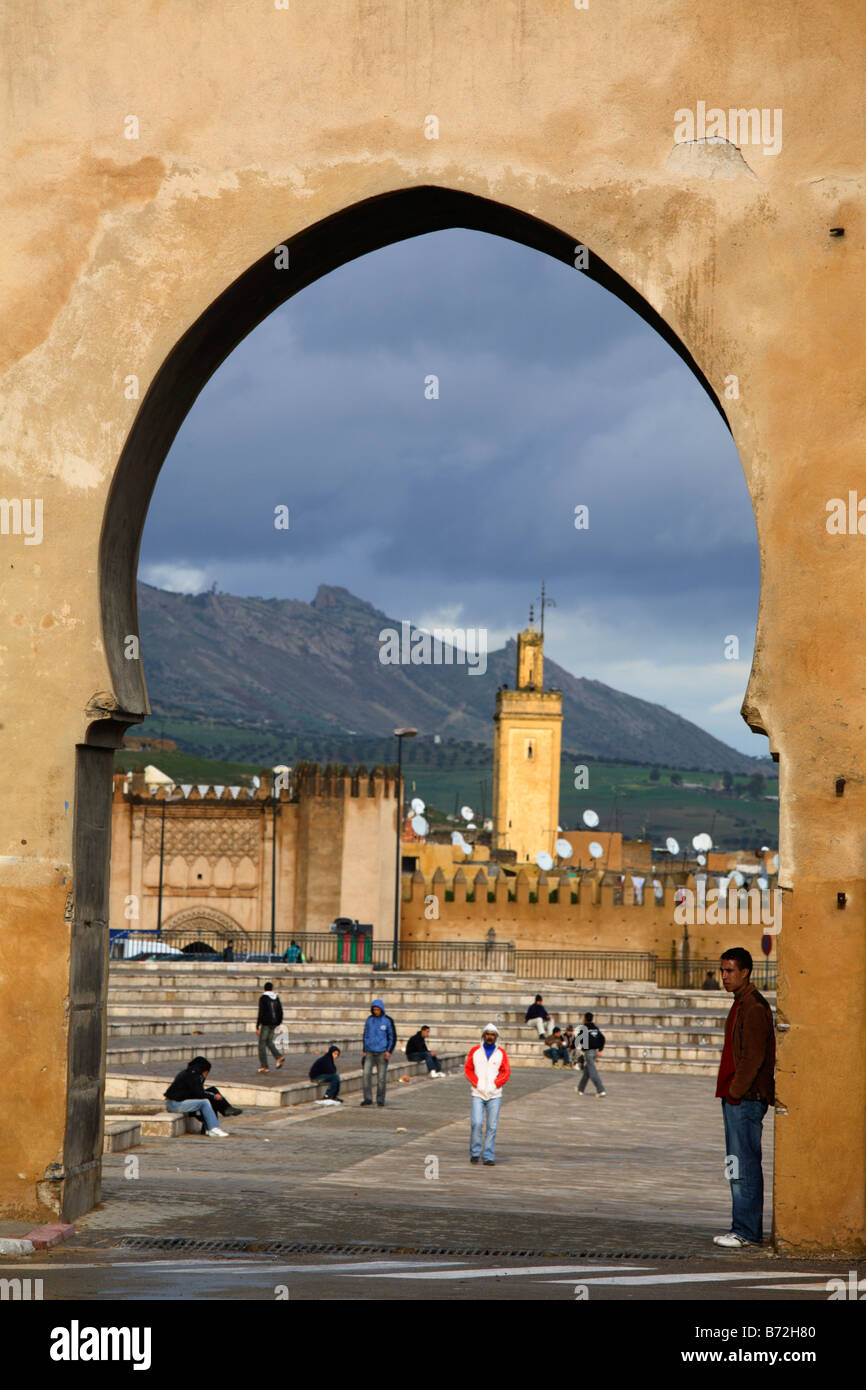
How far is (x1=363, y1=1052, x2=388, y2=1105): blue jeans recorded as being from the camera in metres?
19.5

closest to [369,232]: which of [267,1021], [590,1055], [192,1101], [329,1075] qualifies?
[192,1101]

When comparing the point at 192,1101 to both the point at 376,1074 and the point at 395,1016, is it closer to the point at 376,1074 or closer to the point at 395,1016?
the point at 376,1074

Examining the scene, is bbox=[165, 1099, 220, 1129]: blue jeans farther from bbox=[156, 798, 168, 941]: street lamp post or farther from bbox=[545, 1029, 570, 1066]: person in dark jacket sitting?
bbox=[156, 798, 168, 941]: street lamp post

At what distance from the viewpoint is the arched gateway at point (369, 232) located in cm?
823

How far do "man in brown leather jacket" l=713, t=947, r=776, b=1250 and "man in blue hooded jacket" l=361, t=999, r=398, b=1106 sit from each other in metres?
10.6

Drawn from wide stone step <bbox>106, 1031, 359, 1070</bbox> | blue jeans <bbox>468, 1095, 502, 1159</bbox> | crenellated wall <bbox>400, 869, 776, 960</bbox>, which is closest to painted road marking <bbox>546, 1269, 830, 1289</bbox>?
blue jeans <bbox>468, 1095, 502, 1159</bbox>

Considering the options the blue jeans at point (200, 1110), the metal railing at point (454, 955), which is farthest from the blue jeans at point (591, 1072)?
the metal railing at point (454, 955)

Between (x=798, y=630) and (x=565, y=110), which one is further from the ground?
(x=565, y=110)

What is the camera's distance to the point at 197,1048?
2338 centimetres

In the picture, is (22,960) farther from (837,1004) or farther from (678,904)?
(678,904)

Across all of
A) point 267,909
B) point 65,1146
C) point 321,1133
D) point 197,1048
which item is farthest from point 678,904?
point 65,1146

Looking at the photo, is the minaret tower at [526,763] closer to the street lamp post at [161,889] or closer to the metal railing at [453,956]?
the metal railing at [453,956]

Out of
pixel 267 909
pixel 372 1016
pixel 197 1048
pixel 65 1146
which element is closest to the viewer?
pixel 65 1146
